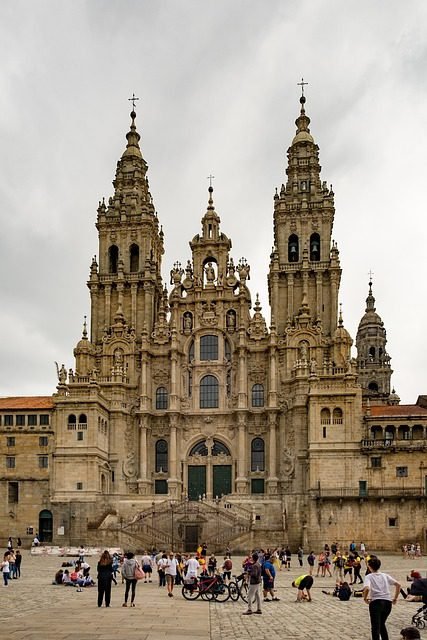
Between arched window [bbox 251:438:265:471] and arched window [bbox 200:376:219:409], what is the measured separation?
17.3ft

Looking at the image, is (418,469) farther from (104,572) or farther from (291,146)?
(104,572)

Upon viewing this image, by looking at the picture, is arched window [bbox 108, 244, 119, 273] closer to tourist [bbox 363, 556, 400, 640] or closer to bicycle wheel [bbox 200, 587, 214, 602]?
bicycle wheel [bbox 200, 587, 214, 602]

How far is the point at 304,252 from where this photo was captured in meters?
85.1

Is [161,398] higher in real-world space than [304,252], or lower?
lower

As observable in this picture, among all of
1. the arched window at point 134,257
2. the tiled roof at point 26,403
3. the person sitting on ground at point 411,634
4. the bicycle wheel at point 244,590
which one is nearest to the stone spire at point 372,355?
the arched window at point 134,257

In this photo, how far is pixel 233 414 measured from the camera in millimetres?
82562

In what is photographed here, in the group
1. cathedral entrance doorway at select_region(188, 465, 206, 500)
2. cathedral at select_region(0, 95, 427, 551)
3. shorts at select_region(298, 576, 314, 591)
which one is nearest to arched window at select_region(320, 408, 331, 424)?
cathedral at select_region(0, 95, 427, 551)

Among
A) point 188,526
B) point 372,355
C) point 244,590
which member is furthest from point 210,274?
point 244,590

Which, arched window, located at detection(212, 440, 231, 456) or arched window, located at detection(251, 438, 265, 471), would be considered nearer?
arched window, located at detection(251, 438, 265, 471)

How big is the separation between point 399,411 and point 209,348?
19.8m

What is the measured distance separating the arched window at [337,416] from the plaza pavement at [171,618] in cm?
3894

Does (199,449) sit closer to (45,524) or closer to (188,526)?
(188,526)

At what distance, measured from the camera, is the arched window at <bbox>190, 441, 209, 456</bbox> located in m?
83.2

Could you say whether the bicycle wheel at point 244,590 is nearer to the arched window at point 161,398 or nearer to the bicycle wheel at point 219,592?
the bicycle wheel at point 219,592
